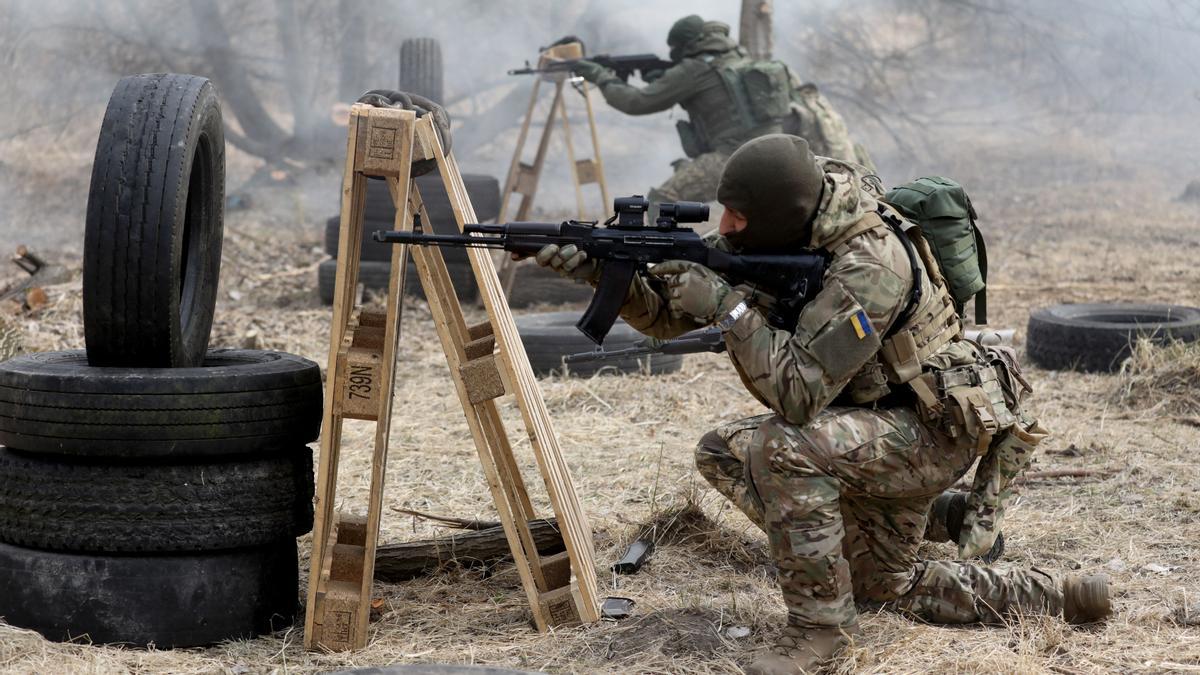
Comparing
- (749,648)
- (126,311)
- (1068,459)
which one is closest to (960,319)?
(749,648)

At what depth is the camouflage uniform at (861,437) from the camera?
3650 millimetres

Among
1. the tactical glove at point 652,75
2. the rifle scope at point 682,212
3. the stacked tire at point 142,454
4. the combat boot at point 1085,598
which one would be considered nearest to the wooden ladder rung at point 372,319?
the stacked tire at point 142,454

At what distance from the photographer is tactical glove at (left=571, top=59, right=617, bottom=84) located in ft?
34.2

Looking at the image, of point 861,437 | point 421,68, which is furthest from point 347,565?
point 421,68

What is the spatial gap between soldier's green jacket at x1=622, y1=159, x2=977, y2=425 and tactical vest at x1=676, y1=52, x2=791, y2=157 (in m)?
6.87

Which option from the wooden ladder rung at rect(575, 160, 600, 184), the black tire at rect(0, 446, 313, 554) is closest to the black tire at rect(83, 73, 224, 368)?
the black tire at rect(0, 446, 313, 554)

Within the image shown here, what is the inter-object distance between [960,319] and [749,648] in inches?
54.2

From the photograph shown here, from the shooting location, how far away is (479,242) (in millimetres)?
3699

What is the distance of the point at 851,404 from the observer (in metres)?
3.97

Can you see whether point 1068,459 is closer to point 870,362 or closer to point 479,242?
point 870,362

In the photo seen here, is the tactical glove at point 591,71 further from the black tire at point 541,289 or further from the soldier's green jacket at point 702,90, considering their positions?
the black tire at point 541,289

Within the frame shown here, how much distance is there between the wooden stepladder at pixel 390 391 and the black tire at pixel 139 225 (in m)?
0.53

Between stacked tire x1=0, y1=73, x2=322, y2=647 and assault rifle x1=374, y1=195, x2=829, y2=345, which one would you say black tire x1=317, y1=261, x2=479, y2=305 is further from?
assault rifle x1=374, y1=195, x2=829, y2=345

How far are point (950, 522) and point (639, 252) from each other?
5.75ft
